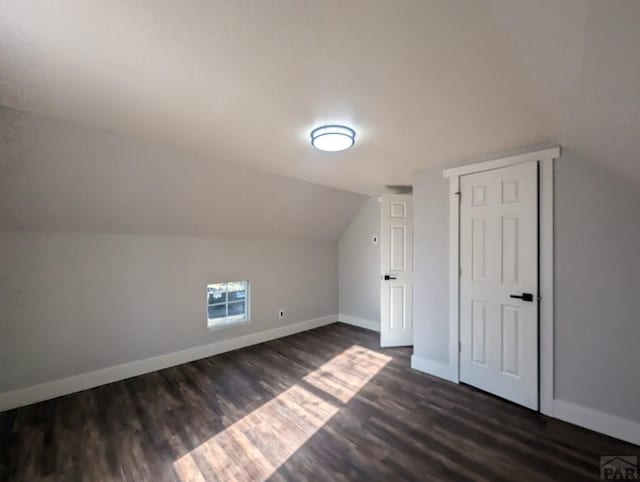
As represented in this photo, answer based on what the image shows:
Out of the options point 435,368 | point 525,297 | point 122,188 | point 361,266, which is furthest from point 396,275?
point 122,188

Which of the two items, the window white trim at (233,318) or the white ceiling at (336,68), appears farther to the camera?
the window white trim at (233,318)

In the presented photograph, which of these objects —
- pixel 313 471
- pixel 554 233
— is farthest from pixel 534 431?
pixel 313 471

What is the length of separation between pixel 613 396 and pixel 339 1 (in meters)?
3.12

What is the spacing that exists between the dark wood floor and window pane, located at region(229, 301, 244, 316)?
1.07 m

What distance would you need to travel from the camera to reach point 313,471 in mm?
1805

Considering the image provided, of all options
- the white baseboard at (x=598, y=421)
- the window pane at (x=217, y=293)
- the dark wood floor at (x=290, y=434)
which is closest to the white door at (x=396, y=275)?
the dark wood floor at (x=290, y=434)

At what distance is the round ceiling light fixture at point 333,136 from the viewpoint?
207 cm

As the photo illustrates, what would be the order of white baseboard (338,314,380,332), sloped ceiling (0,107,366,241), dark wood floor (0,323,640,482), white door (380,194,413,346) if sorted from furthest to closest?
white baseboard (338,314,380,332)
white door (380,194,413,346)
sloped ceiling (0,107,366,241)
dark wood floor (0,323,640,482)

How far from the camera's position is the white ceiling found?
1.08m

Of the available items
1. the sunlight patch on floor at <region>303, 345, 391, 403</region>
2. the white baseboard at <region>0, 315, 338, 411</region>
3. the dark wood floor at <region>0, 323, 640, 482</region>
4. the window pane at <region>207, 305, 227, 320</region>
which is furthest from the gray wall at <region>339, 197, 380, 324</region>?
the window pane at <region>207, 305, 227, 320</region>

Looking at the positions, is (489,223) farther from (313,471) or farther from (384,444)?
(313,471)

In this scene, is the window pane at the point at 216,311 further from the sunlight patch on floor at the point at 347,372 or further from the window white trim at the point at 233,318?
the sunlight patch on floor at the point at 347,372

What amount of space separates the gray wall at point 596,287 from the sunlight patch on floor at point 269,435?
1.80 metres

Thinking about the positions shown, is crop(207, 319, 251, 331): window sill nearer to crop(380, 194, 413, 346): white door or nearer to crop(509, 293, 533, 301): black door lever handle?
crop(380, 194, 413, 346): white door
